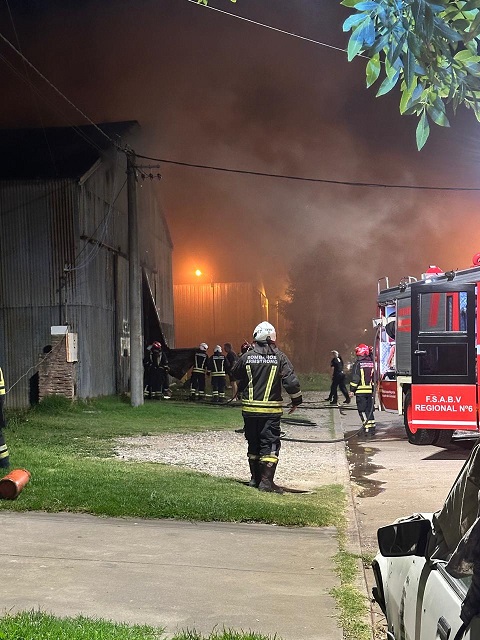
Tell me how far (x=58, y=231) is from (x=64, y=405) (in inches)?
166

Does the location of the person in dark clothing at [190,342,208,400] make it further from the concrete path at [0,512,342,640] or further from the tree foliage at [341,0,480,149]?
the tree foliage at [341,0,480,149]

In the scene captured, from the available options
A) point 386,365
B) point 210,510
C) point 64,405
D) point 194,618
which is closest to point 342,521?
point 210,510

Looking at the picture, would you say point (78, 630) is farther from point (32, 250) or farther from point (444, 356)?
point (32, 250)

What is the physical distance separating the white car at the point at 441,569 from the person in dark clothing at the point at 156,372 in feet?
61.2

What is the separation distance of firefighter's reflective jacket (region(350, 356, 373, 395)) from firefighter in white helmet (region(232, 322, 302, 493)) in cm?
573

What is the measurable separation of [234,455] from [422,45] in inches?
324

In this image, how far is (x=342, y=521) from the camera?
21.7ft

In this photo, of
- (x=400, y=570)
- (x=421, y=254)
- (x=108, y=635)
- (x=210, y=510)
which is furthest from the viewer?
(x=421, y=254)

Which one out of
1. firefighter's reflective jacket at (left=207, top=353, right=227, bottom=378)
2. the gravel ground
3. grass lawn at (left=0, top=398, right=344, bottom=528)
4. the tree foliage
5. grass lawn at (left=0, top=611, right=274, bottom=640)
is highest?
the tree foliage

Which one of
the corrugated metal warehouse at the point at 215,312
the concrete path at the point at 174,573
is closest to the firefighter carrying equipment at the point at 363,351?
the concrete path at the point at 174,573

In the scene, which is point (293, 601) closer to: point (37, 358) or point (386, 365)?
point (386, 365)

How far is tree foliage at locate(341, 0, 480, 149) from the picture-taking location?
2.92 meters

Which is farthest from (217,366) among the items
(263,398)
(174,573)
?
(174,573)

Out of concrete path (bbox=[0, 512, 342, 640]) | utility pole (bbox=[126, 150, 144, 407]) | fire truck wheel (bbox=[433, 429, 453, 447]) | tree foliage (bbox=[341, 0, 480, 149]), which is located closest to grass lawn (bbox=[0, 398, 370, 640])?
concrete path (bbox=[0, 512, 342, 640])
